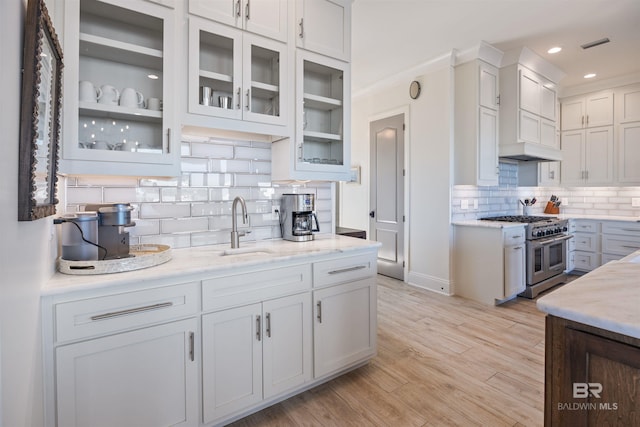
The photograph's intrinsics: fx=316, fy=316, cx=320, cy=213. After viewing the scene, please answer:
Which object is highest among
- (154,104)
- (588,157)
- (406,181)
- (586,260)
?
(588,157)

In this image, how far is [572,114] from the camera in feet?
16.4

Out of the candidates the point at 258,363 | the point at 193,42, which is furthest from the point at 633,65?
the point at 258,363

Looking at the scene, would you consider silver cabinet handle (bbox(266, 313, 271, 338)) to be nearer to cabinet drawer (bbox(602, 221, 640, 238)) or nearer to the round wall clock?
the round wall clock

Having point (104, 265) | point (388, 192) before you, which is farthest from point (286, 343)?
point (388, 192)

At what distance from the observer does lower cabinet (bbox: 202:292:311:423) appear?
Answer: 1.62m

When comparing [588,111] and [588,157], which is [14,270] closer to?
[588,157]

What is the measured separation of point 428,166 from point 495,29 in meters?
1.57

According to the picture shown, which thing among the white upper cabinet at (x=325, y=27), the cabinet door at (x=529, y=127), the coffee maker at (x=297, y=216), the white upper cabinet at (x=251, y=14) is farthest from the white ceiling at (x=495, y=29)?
the coffee maker at (x=297, y=216)

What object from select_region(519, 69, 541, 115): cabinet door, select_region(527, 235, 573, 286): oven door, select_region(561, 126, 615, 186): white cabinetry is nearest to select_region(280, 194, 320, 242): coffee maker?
select_region(527, 235, 573, 286): oven door

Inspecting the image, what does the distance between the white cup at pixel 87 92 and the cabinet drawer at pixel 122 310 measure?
3.23 feet

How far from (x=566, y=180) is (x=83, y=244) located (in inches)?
243

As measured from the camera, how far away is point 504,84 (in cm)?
391

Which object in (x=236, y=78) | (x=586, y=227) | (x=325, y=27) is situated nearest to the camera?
(x=236, y=78)

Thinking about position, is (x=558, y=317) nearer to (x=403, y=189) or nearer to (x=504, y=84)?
(x=403, y=189)
